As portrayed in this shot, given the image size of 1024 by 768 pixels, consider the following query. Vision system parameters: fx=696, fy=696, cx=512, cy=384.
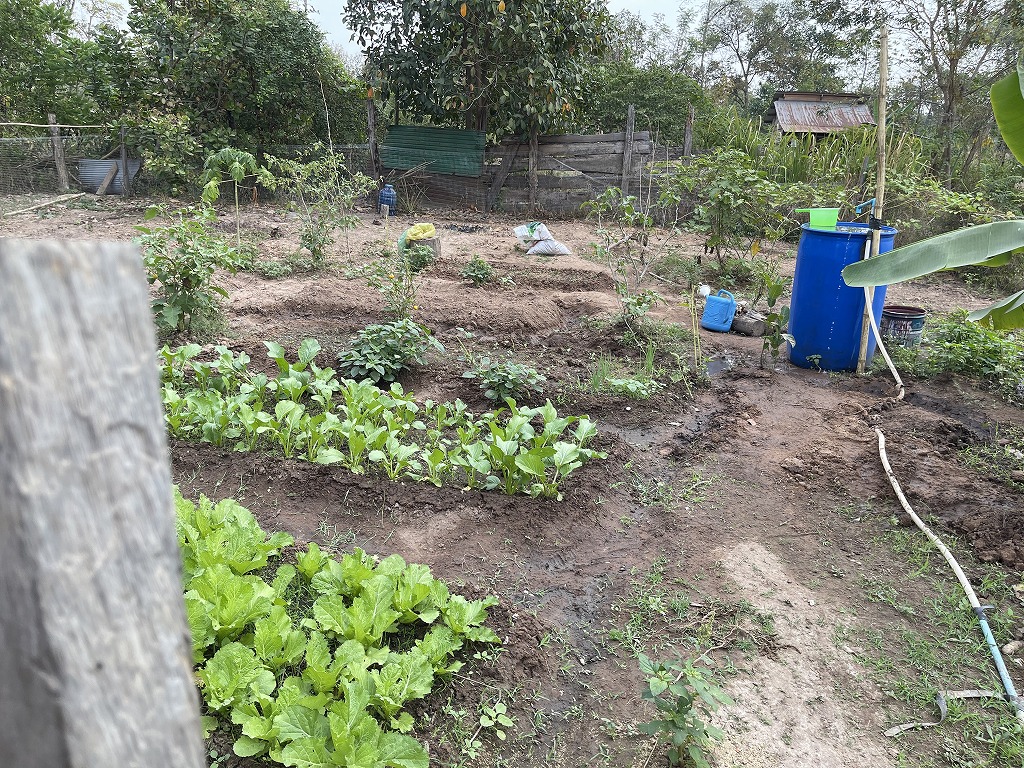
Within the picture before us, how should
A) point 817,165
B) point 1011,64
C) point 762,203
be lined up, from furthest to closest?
point 1011,64 < point 817,165 < point 762,203

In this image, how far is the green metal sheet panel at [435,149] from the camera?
13.3 meters

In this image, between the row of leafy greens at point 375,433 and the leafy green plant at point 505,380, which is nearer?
the row of leafy greens at point 375,433

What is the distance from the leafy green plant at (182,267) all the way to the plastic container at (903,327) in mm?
5407

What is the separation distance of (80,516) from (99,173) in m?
15.2

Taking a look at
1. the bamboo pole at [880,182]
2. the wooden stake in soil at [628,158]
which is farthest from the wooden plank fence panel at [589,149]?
the bamboo pole at [880,182]

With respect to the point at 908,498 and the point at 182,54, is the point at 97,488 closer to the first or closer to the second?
the point at 908,498

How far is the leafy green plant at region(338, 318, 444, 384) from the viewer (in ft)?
16.0

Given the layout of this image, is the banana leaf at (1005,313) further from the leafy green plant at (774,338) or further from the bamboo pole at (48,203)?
the bamboo pole at (48,203)

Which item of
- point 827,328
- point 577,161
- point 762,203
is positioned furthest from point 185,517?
point 577,161

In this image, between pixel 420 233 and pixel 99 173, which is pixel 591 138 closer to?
pixel 420 233

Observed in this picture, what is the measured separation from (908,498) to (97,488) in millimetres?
4027

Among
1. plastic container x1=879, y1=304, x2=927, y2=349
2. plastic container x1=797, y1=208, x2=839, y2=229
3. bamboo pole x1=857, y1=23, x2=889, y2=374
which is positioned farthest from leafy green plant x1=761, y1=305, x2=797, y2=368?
plastic container x1=879, y1=304, x2=927, y2=349

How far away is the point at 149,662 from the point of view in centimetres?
72

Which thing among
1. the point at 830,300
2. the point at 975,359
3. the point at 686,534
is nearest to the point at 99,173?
the point at 830,300
